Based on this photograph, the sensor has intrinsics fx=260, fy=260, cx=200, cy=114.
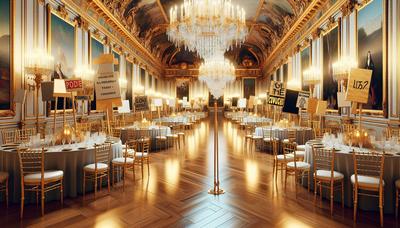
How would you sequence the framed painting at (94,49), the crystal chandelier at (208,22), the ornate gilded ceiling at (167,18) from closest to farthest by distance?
the crystal chandelier at (208,22)
the framed painting at (94,49)
the ornate gilded ceiling at (167,18)

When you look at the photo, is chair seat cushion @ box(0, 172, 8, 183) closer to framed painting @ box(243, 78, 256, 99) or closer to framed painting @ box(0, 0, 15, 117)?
framed painting @ box(0, 0, 15, 117)

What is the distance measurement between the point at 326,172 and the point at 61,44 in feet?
25.4

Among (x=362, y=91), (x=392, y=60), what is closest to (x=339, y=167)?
(x=362, y=91)

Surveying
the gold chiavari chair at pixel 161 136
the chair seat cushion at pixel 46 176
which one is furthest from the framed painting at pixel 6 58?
the gold chiavari chair at pixel 161 136

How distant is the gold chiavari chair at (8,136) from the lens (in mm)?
5453

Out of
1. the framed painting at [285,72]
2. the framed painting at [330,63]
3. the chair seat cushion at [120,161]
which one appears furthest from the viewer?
the framed painting at [285,72]

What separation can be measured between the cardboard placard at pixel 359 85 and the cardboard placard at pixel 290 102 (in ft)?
5.99

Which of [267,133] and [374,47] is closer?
[374,47]

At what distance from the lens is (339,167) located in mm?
4270

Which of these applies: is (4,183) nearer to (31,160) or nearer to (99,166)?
(31,160)

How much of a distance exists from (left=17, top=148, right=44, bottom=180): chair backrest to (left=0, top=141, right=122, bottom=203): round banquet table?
119 millimetres

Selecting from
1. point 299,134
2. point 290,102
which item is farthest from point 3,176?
point 299,134

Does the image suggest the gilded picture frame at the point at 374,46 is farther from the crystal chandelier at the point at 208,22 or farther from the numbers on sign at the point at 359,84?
the crystal chandelier at the point at 208,22

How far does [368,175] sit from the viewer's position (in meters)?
3.97
